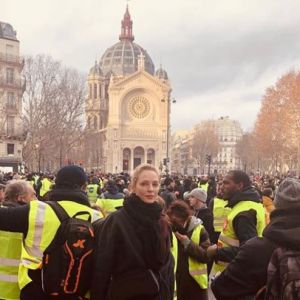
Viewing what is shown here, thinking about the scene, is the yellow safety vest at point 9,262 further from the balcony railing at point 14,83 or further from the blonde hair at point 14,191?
the balcony railing at point 14,83

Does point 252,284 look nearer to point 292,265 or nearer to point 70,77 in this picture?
point 292,265

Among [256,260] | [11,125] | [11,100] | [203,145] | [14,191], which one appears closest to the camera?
[256,260]

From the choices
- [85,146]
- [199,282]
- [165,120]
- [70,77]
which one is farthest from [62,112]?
[165,120]

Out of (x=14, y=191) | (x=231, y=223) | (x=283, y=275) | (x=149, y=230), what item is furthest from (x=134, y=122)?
(x=283, y=275)

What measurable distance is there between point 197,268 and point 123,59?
10873 cm

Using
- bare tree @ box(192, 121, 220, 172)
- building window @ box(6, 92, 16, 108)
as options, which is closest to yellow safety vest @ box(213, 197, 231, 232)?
building window @ box(6, 92, 16, 108)

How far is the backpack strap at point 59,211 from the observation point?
3988 mm

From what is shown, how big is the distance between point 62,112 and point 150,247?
142ft

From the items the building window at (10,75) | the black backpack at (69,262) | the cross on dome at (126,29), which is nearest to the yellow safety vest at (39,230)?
the black backpack at (69,262)

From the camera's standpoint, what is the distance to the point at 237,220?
4.93 meters

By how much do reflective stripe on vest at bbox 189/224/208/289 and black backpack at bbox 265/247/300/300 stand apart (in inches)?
96.1

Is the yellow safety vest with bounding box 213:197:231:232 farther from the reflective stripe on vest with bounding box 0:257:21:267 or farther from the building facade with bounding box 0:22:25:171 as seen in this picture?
the building facade with bounding box 0:22:25:171

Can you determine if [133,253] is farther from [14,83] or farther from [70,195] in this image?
[14,83]

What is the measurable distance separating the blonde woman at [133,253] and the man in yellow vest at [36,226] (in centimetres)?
29
